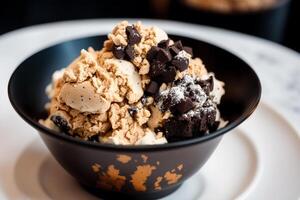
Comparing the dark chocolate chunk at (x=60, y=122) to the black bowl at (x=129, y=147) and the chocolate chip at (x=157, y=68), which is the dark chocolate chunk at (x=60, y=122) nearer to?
the black bowl at (x=129, y=147)

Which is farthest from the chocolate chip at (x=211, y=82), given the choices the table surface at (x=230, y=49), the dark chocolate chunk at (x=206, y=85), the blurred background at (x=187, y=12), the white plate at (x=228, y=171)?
the blurred background at (x=187, y=12)

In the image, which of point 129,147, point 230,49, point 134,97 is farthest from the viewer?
point 230,49

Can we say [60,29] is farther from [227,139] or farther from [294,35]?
[294,35]

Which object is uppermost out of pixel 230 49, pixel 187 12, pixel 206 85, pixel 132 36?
pixel 132 36

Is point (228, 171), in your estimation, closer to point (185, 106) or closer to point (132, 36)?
point (185, 106)

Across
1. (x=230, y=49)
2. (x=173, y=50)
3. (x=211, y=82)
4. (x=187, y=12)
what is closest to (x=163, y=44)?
(x=173, y=50)

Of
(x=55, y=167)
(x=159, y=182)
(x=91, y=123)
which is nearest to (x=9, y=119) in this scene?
(x=55, y=167)
